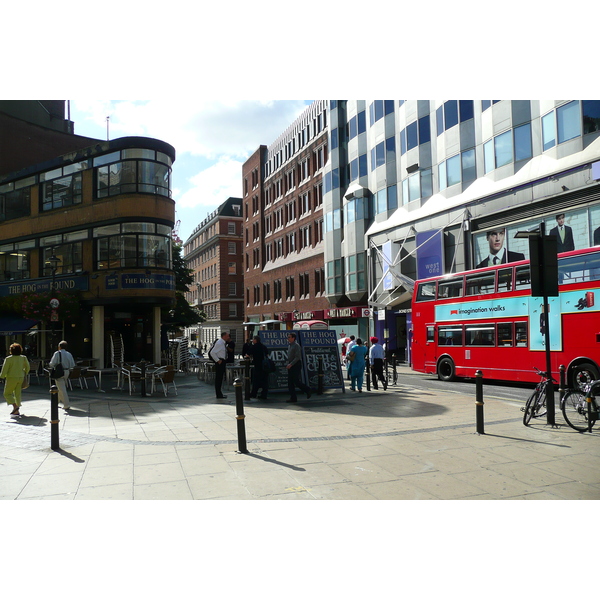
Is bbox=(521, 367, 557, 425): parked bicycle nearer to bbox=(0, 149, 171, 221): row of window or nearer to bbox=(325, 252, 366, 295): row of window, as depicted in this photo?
bbox=(0, 149, 171, 221): row of window

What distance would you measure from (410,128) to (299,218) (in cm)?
1681

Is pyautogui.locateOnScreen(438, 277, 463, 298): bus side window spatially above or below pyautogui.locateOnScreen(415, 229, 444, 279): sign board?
below

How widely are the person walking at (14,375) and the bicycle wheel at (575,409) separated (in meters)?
11.1

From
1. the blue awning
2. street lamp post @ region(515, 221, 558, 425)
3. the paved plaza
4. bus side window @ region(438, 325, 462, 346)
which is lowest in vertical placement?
the paved plaza

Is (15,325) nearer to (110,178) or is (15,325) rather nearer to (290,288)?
(110,178)

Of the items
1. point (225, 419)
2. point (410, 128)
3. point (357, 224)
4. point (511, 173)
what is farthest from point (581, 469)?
point (357, 224)

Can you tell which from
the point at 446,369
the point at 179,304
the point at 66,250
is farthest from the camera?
the point at 179,304

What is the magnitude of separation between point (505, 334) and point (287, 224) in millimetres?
35262

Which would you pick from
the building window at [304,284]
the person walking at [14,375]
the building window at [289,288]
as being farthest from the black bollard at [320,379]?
the building window at [289,288]

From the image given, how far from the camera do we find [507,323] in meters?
17.0

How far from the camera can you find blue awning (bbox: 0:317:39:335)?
25.5 m

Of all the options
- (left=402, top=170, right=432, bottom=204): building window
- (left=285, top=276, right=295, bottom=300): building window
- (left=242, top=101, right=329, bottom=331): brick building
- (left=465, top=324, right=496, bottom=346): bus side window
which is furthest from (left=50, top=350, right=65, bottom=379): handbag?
(left=285, top=276, right=295, bottom=300): building window

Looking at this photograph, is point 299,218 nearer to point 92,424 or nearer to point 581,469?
point 92,424

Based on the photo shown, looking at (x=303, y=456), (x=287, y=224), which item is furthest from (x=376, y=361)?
(x=287, y=224)
